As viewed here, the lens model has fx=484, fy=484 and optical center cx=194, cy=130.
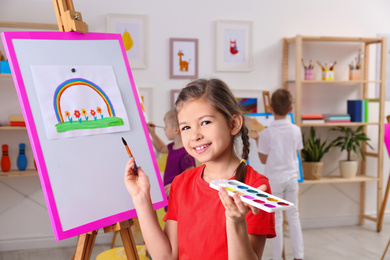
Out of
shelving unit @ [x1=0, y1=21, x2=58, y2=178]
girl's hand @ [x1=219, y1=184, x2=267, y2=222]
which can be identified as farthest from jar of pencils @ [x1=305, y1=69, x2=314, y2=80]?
girl's hand @ [x1=219, y1=184, x2=267, y2=222]

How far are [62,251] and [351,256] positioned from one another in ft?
7.62

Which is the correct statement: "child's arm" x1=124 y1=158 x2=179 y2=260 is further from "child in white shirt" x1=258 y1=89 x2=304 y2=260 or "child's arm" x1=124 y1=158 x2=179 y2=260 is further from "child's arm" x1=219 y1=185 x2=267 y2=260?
"child in white shirt" x1=258 y1=89 x2=304 y2=260

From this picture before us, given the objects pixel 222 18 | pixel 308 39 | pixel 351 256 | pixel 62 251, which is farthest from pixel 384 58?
pixel 62 251

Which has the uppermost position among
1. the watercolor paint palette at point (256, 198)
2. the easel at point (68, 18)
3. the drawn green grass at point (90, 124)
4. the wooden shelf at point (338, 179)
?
the easel at point (68, 18)

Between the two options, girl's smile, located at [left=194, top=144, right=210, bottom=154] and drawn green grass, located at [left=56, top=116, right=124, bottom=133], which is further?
drawn green grass, located at [left=56, top=116, right=124, bottom=133]

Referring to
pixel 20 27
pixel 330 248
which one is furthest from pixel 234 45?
pixel 330 248

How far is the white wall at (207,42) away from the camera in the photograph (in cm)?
401

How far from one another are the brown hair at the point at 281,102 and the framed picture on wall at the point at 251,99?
3.37 feet

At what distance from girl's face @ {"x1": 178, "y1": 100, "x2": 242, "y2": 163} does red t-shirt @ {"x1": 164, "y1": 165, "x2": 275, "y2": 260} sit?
10 centimetres

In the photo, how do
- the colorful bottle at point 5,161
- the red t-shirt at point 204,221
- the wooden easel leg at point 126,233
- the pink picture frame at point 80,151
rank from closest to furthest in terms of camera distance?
1. the red t-shirt at point 204,221
2. the pink picture frame at point 80,151
3. the wooden easel leg at point 126,233
4. the colorful bottle at point 5,161

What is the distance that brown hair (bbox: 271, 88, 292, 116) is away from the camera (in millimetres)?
3346

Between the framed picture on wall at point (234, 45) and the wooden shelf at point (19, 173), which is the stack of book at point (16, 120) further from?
the framed picture on wall at point (234, 45)

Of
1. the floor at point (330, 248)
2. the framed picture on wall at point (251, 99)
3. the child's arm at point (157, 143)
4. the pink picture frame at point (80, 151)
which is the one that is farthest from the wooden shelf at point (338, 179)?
the pink picture frame at point (80, 151)

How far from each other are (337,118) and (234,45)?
115cm
